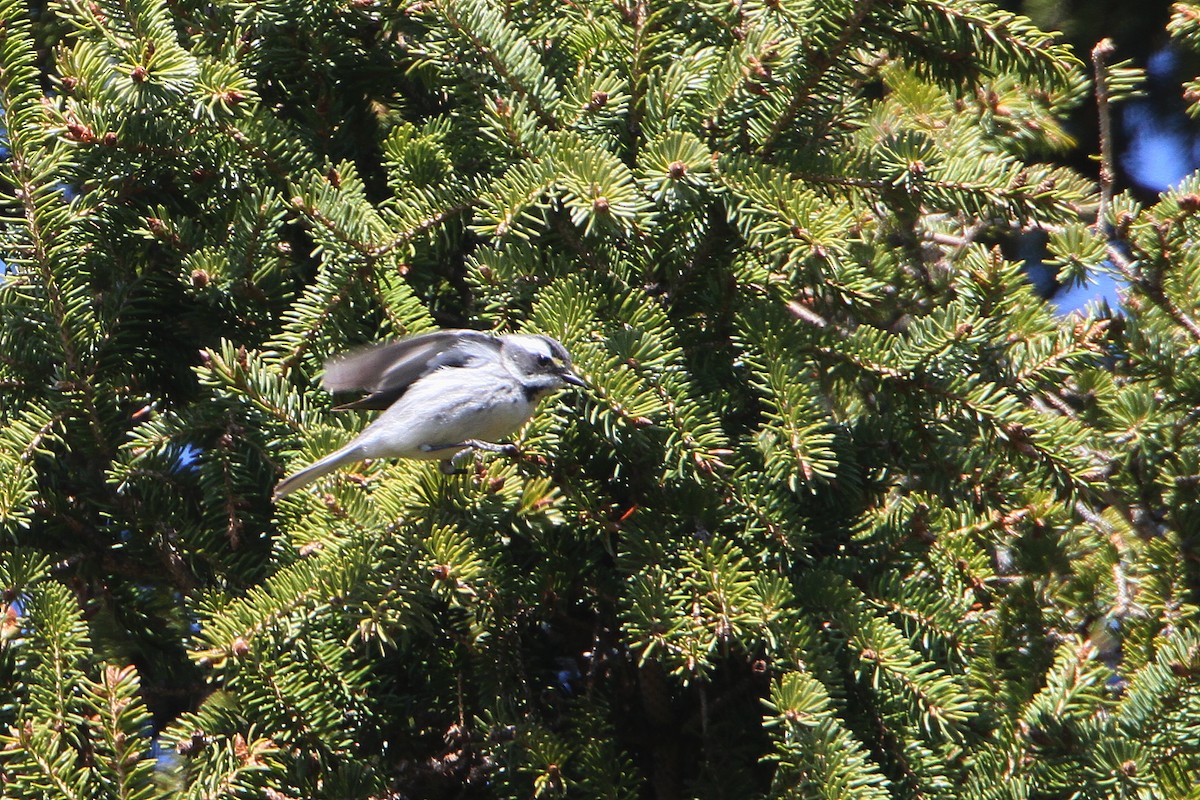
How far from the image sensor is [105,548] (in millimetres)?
2246

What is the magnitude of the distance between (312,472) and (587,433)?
0.48 m

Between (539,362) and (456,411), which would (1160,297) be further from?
(456,411)

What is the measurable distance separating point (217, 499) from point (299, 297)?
0.44 metres

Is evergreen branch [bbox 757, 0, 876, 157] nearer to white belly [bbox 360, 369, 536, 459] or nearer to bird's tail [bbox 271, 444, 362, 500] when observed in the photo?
white belly [bbox 360, 369, 536, 459]

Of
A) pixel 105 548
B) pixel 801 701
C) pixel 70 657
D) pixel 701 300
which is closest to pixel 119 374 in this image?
pixel 105 548

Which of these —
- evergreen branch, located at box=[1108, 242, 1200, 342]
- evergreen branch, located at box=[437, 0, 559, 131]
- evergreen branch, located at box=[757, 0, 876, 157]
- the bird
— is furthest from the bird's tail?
evergreen branch, located at box=[1108, 242, 1200, 342]

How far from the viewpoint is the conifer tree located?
1900 mm

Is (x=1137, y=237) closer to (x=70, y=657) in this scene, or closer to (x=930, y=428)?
(x=930, y=428)

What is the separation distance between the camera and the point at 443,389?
2.64 metres

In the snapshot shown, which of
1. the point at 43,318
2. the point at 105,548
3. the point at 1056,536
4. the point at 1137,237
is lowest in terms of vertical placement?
the point at 105,548

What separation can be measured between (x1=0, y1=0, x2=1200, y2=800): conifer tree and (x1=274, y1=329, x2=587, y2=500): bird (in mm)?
53

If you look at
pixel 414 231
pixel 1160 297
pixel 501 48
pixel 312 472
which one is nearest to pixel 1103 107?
pixel 1160 297

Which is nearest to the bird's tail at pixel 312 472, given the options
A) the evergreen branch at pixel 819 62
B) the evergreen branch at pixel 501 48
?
the evergreen branch at pixel 501 48

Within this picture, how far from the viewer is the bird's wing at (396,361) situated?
7.16 ft
